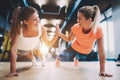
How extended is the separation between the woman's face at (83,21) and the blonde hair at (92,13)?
4 centimetres

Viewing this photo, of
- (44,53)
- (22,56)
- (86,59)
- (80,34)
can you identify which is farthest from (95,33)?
(22,56)

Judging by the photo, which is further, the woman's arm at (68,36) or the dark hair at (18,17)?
the woman's arm at (68,36)

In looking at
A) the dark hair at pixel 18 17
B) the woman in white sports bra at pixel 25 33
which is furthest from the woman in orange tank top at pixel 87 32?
the dark hair at pixel 18 17

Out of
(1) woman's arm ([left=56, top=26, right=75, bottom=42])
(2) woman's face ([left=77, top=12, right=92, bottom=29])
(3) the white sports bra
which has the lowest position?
(3) the white sports bra

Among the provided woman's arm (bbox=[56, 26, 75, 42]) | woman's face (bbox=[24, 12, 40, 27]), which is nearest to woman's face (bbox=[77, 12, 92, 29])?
woman's arm (bbox=[56, 26, 75, 42])

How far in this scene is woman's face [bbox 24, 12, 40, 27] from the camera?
242cm

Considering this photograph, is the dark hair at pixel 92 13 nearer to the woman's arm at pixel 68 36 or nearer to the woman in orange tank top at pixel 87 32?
the woman in orange tank top at pixel 87 32

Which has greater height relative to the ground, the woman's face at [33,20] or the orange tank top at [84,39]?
the woman's face at [33,20]

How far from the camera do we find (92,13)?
245cm

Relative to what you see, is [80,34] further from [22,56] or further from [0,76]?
[0,76]

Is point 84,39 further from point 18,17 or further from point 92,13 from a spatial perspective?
point 18,17

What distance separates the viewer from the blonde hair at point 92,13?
2449 mm

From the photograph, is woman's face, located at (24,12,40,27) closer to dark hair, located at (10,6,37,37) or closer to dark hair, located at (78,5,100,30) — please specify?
dark hair, located at (10,6,37,37)

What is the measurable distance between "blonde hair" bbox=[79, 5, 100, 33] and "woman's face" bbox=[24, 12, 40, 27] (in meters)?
0.57
